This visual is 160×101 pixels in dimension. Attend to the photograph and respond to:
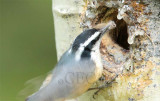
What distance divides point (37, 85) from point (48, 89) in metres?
0.12

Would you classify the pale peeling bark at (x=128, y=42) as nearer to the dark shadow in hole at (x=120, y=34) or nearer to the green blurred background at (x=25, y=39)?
the dark shadow in hole at (x=120, y=34)

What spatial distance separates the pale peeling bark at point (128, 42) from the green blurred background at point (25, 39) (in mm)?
865

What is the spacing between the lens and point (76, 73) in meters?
1.72

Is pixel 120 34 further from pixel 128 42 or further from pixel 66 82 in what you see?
pixel 66 82

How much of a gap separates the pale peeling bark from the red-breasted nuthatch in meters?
0.08

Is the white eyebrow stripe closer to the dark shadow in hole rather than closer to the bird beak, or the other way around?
the bird beak

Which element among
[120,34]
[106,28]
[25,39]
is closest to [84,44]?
[106,28]

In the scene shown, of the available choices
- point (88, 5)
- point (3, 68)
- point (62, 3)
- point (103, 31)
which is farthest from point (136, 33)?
point (3, 68)

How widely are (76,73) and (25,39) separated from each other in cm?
132

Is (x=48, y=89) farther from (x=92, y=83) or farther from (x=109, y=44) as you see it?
(x=109, y=44)

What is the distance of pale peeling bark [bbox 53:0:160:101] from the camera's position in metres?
1.66

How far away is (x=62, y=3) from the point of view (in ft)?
6.12

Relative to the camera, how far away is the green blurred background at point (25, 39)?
9.04 ft

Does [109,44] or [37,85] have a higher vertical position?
[109,44]
